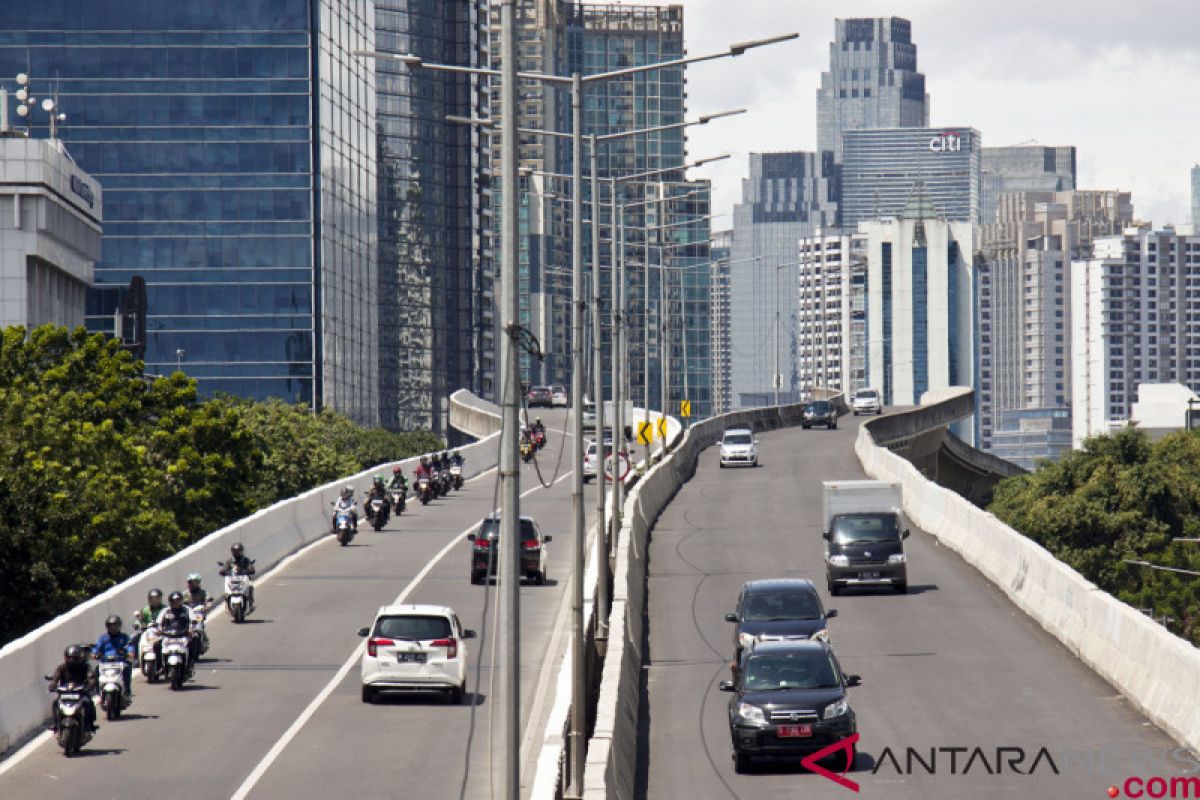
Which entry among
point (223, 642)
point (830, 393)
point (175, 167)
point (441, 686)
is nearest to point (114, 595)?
point (223, 642)

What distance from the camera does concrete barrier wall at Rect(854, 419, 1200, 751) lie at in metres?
24.8

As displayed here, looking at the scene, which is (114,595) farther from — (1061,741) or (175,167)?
(175,167)

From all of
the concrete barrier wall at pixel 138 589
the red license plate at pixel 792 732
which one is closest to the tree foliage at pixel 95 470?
the concrete barrier wall at pixel 138 589

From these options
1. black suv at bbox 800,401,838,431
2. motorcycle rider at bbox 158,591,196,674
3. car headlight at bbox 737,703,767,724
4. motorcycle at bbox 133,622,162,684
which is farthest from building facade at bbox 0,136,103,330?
car headlight at bbox 737,703,767,724

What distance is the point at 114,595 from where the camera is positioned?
32250mm

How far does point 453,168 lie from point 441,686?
6264 inches

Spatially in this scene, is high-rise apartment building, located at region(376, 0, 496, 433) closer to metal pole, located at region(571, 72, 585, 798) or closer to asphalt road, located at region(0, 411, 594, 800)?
asphalt road, located at region(0, 411, 594, 800)

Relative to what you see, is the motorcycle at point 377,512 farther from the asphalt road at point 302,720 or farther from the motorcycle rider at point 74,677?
the motorcycle rider at point 74,677

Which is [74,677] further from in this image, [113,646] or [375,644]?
[375,644]

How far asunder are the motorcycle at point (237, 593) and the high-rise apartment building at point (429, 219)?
12922 centimetres

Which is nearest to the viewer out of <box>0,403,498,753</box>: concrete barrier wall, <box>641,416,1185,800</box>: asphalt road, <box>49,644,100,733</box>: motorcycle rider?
<box>641,416,1185,800</box>: asphalt road

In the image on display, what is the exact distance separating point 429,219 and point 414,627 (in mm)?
153030

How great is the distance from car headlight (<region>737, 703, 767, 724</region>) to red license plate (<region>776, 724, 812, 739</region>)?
235 mm

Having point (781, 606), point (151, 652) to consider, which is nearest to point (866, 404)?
point (781, 606)
